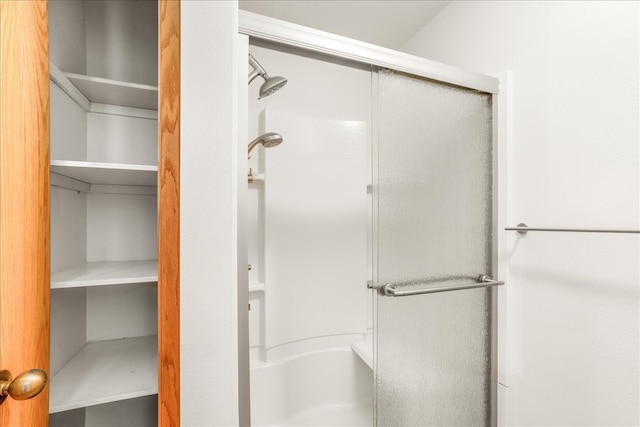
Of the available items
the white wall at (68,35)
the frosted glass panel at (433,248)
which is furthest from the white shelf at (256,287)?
the white wall at (68,35)

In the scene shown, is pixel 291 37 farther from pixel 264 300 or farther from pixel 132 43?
pixel 264 300

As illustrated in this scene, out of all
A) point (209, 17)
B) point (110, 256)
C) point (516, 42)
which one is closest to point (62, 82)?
point (209, 17)

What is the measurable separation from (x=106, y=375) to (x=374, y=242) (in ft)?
2.94

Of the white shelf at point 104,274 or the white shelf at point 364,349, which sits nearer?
the white shelf at point 104,274

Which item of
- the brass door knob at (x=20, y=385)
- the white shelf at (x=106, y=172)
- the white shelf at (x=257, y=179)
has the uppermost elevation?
the white shelf at (x=257, y=179)

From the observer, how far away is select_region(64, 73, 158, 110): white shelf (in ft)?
2.75

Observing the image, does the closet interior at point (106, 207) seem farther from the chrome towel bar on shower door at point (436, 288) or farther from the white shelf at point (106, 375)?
the chrome towel bar on shower door at point (436, 288)

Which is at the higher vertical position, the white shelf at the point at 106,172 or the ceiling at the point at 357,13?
the ceiling at the point at 357,13

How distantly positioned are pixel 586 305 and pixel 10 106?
1566 mm

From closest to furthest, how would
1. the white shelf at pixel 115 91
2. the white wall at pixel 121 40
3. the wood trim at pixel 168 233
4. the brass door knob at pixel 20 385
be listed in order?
the brass door knob at pixel 20 385 < the wood trim at pixel 168 233 < the white shelf at pixel 115 91 < the white wall at pixel 121 40

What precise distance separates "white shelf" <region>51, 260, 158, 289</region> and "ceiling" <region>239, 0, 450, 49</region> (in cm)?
136

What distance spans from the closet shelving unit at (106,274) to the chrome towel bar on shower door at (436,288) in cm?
72

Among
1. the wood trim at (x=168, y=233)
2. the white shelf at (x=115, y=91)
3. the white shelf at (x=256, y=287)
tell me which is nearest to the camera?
the wood trim at (x=168, y=233)

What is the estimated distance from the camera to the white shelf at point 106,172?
29.4 inches
